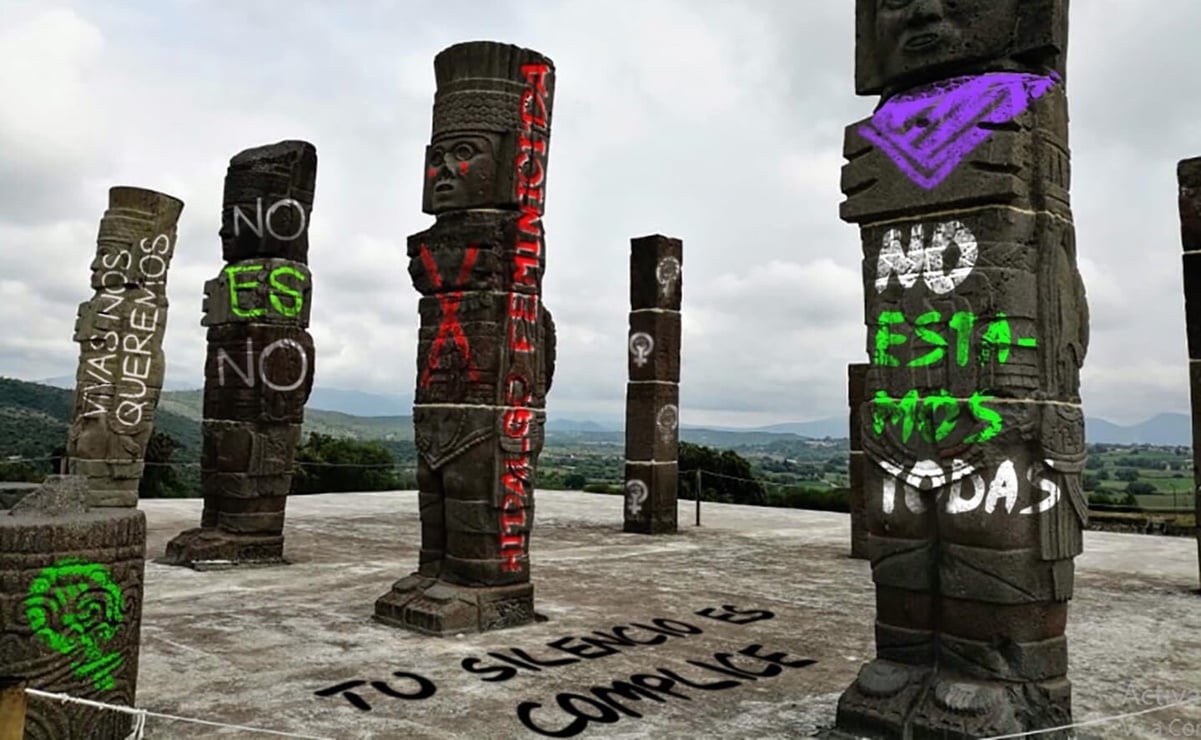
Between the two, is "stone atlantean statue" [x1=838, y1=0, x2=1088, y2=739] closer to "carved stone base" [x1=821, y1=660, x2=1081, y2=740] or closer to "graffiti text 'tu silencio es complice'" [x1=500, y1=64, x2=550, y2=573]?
"carved stone base" [x1=821, y1=660, x2=1081, y2=740]

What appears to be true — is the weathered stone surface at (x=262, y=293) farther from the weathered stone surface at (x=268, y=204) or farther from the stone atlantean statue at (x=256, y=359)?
the weathered stone surface at (x=268, y=204)

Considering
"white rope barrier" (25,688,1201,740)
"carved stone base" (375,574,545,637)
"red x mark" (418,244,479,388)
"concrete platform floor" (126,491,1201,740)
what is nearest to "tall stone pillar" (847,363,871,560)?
"concrete platform floor" (126,491,1201,740)

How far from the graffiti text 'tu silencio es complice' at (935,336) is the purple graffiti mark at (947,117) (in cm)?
34

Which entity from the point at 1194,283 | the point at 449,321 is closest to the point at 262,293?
the point at 449,321

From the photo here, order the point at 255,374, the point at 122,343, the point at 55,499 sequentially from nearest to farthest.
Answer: the point at 55,499 → the point at 255,374 → the point at 122,343

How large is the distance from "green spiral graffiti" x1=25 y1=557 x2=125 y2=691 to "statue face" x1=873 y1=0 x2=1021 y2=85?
4.99 m

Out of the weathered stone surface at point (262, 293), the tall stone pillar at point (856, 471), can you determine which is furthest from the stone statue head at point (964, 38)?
the weathered stone surface at point (262, 293)

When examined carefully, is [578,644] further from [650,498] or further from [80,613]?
[650,498]

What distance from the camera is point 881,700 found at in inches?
180

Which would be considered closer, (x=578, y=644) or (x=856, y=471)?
(x=578, y=644)

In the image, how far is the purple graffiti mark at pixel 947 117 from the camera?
4.66 metres

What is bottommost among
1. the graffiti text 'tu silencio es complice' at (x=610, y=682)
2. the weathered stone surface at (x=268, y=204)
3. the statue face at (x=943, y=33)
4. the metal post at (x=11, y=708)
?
the graffiti text 'tu silencio es complice' at (x=610, y=682)

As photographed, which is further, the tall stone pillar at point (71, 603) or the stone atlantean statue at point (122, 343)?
the stone atlantean statue at point (122, 343)

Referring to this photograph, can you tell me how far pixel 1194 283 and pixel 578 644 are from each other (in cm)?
806
